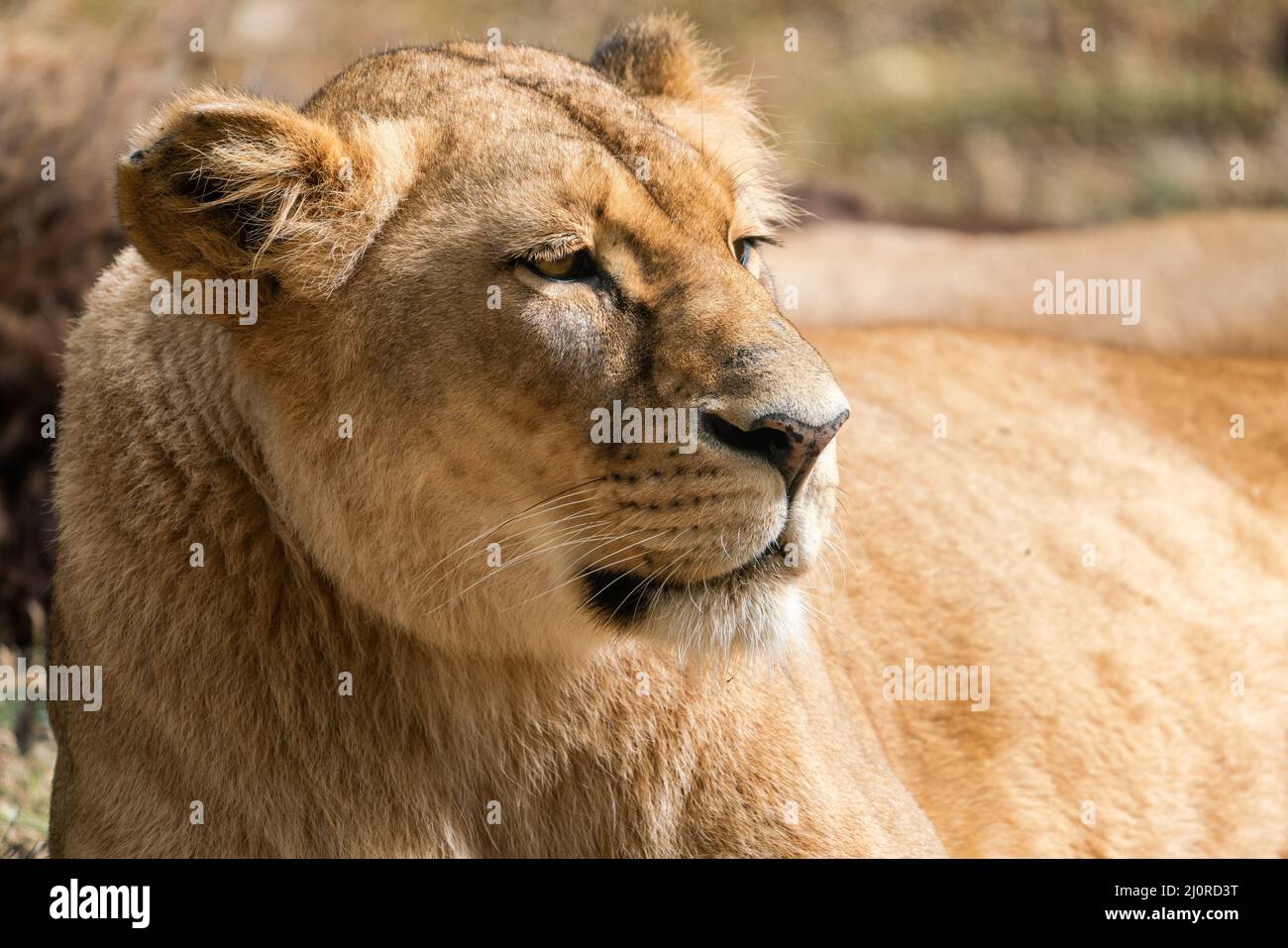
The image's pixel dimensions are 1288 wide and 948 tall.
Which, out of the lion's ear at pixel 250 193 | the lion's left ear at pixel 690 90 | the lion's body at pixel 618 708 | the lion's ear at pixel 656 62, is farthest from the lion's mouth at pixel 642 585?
the lion's ear at pixel 656 62

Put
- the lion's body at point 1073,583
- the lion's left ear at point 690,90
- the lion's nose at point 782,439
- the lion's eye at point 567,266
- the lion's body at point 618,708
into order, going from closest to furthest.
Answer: the lion's nose at point 782,439
the lion's eye at point 567,266
the lion's body at point 618,708
the lion's left ear at point 690,90
the lion's body at point 1073,583

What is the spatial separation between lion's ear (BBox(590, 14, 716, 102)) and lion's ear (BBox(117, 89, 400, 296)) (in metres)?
0.94

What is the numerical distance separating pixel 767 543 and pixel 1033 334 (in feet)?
9.99

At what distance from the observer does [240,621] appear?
3.22 m

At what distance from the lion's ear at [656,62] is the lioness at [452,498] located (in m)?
0.17

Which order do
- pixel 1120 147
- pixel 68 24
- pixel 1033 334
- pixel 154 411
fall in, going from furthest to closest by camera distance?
pixel 1120 147 → pixel 68 24 → pixel 1033 334 → pixel 154 411

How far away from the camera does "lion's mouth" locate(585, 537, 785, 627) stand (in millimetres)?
2992

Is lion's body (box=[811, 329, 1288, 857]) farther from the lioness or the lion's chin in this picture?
the lion's chin

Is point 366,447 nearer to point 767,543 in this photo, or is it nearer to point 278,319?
point 278,319

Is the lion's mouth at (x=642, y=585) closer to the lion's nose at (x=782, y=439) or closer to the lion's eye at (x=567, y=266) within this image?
the lion's nose at (x=782, y=439)

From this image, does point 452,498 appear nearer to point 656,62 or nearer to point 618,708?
point 618,708

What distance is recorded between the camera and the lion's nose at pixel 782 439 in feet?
9.23
